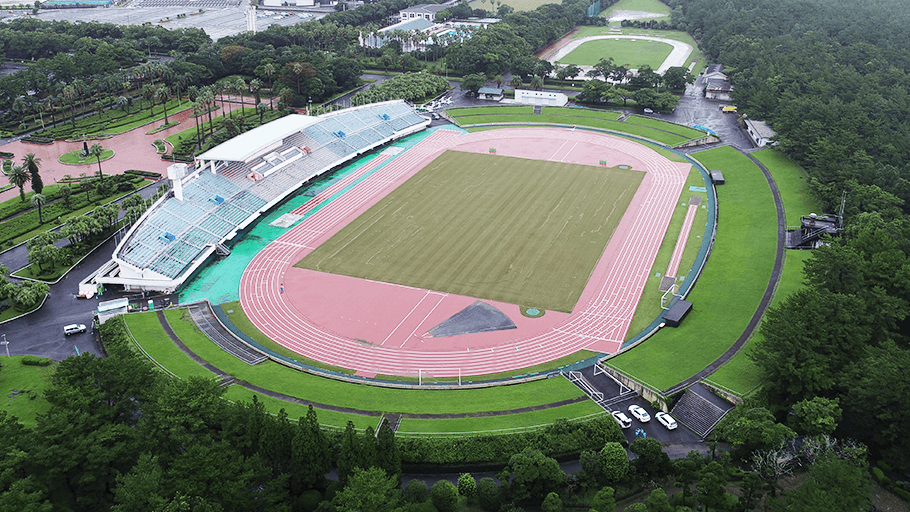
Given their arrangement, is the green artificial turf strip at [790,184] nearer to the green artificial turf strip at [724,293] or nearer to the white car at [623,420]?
the green artificial turf strip at [724,293]

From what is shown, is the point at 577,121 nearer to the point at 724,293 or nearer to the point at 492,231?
the point at 492,231

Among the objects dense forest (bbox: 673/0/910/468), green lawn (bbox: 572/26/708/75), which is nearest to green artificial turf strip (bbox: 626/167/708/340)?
dense forest (bbox: 673/0/910/468)

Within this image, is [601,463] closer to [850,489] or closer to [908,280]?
[850,489]

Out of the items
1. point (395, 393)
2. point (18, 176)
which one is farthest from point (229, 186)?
point (395, 393)

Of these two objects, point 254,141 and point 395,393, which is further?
point 254,141

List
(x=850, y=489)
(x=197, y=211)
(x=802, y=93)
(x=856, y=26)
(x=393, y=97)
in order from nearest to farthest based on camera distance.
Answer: (x=850, y=489), (x=197, y=211), (x=802, y=93), (x=393, y=97), (x=856, y=26)

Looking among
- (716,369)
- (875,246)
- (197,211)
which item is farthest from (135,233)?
(875,246)
